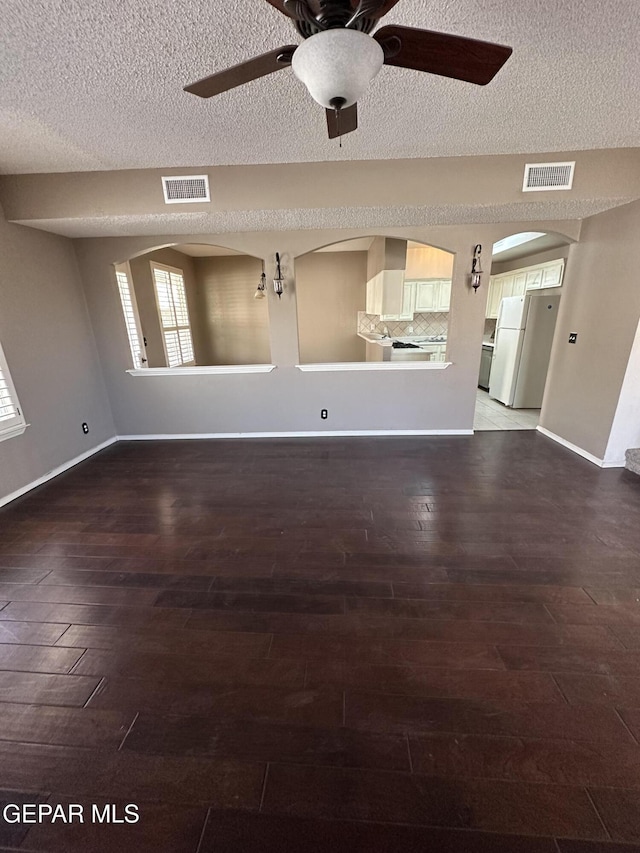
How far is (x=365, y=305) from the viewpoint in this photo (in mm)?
6426

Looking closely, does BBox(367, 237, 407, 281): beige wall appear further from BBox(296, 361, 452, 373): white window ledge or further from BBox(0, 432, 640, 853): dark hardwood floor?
BBox(0, 432, 640, 853): dark hardwood floor

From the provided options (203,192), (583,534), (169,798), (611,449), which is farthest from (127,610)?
Result: (611,449)

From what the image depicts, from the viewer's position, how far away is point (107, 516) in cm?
269

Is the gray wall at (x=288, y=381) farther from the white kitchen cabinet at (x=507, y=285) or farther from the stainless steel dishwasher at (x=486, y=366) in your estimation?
the stainless steel dishwasher at (x=486, y=366)

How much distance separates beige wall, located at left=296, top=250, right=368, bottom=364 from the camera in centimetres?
627

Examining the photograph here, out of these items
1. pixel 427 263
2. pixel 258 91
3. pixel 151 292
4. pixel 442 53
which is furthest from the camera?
pixel 427 263

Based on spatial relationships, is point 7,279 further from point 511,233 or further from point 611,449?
point 611,449

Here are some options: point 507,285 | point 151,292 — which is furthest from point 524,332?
point 151,292

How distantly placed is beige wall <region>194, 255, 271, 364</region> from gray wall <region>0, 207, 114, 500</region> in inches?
124

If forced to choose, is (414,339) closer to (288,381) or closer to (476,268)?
(476,268)

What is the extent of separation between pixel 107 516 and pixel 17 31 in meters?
2.74

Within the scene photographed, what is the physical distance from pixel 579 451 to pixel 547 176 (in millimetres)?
2608

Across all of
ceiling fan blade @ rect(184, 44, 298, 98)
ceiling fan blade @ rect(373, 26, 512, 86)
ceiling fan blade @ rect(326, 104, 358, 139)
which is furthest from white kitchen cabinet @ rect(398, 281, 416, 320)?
ceiling fan blade @ rect(184, 44, 298, 98)

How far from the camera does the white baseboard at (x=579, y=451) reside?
328 cm
